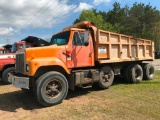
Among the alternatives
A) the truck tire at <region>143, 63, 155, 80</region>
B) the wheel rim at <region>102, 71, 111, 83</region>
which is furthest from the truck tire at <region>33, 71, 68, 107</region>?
the truck tire at <region>143, 63, 155, 80</region>

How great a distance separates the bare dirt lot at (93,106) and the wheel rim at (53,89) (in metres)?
0.38

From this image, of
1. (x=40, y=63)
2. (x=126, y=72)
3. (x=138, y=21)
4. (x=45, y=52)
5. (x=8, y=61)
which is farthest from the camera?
(x=138, y=21)

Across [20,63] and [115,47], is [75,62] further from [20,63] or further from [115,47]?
[115,47]

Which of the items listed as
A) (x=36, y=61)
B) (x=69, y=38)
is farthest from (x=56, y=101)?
(x=69, y=38)

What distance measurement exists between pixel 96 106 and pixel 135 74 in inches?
192

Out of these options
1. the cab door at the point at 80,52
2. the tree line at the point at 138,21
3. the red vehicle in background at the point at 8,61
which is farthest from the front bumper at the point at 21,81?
the tree line at the point at 138,21

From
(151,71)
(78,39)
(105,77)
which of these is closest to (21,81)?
(78,39)

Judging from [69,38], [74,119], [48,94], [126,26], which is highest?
[126,26]

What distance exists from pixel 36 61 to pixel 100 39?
306cm

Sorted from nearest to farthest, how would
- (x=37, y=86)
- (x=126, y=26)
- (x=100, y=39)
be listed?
(x=37, y=86)
(x=100, y=39)
(x=126, y=26)

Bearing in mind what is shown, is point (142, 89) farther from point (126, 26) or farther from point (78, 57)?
point (126, 26)

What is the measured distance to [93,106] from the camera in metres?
6.83

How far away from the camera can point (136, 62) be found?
11.4 metres

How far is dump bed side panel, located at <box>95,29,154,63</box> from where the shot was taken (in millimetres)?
9000
